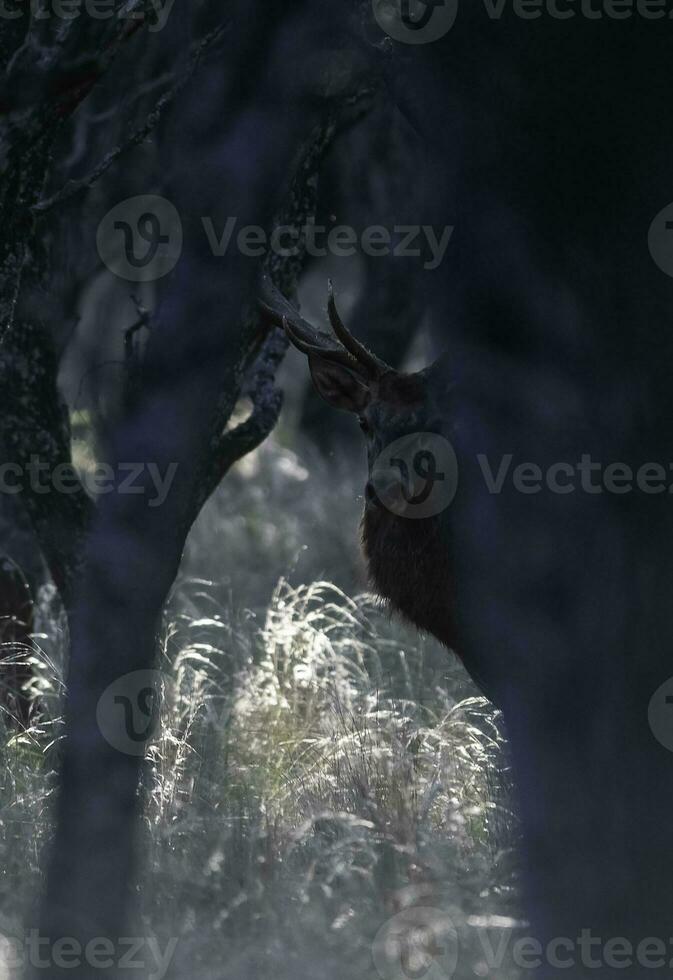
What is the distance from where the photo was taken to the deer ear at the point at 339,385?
525cm

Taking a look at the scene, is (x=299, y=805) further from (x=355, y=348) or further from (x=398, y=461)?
(x=355, y=348)

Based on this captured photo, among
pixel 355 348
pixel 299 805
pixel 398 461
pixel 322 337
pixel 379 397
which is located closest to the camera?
pixel 398 461

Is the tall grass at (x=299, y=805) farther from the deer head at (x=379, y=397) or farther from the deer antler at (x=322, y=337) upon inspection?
the deer antler at (x=322, y=337)

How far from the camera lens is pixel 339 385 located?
5289mm

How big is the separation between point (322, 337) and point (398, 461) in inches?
30.1

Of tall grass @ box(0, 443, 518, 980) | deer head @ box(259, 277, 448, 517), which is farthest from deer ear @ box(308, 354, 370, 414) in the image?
tall grass @ box(0, 443, 518, 980)

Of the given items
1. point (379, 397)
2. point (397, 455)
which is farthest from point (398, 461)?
point (379, 397)

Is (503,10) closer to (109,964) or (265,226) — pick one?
(265,226)

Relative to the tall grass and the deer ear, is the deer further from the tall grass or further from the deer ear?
the tall grass

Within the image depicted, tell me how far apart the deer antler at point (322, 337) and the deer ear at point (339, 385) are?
0.02 metres

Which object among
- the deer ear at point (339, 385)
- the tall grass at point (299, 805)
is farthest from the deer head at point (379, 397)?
the tall grass at point (299, 805)

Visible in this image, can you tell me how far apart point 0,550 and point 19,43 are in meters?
2.97

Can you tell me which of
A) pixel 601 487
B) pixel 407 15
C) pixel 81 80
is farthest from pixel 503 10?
pixel 81 80

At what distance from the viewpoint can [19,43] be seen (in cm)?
625
